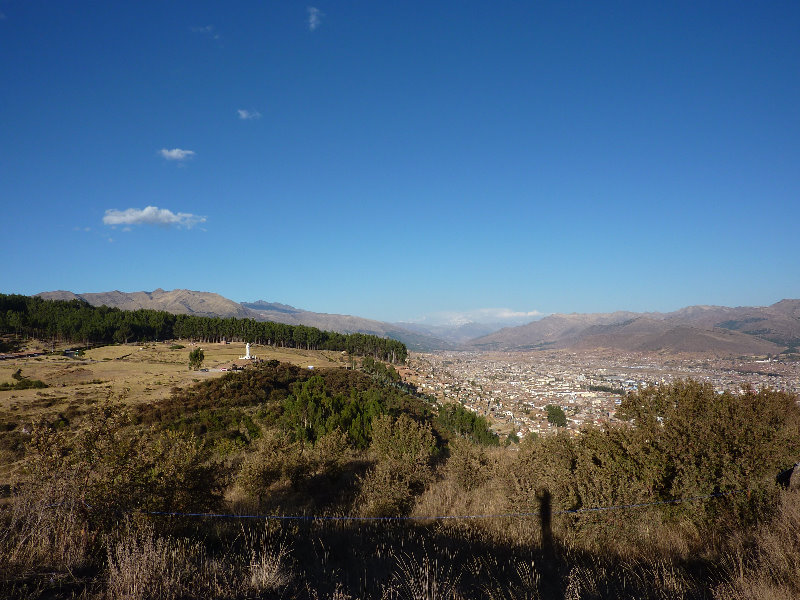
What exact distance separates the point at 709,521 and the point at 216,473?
45.3 ft

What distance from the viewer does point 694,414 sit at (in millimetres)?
12656

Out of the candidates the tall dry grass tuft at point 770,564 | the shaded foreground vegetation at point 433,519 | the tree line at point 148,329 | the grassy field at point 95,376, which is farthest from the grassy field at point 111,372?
the tall dry grass tuft at point 770,564

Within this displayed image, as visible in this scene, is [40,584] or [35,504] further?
[35,504]

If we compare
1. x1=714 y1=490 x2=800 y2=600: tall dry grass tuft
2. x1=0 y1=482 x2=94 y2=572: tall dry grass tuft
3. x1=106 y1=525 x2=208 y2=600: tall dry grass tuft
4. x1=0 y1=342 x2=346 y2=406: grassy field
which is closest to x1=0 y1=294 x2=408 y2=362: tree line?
x1=0 y1=342 x2=346 y2=406: grassy field

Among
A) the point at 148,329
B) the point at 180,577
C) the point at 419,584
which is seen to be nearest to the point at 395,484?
the point at 419,584

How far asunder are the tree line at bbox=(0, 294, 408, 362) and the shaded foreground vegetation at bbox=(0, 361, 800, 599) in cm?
9650

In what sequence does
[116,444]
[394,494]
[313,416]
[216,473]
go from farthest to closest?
[313,416], [394,494], [216,473], [116,444]

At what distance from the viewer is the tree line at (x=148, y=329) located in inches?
3492

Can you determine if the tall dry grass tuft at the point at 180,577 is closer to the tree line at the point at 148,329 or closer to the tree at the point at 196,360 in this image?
the tree at the point at 196,360

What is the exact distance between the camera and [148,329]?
341ft

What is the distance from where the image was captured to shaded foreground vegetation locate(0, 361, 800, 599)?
5109 mm

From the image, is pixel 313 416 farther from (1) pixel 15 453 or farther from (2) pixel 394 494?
(2) pixel 394 494

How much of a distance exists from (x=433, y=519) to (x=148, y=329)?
11782 cm

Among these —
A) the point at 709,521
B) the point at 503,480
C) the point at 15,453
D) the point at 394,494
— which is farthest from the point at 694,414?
the point at 15,453
